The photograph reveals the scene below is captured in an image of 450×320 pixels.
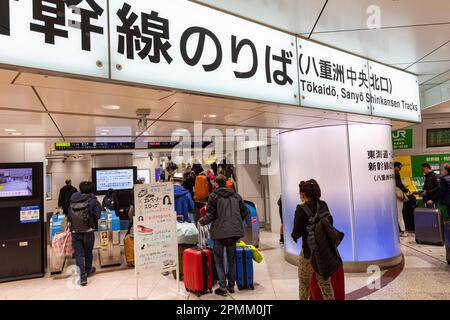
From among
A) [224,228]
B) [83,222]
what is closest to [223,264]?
[224,228]

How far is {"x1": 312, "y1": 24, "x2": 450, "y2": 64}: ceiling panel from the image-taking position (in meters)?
3.03

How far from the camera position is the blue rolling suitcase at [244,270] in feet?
14.6

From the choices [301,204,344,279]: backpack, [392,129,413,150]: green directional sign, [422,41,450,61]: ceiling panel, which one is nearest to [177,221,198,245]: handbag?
[301,204,344,279]: backpack

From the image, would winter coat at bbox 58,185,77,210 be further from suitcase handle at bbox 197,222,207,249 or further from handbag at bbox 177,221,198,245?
suitcase handle at bbox 197,222,207,249

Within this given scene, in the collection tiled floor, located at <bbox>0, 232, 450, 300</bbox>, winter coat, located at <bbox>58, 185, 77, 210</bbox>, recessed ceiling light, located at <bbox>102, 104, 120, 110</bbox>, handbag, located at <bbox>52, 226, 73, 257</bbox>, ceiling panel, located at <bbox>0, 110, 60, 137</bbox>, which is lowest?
tiled floor, located at <bbox>0, 232, 450, 300</bbox>

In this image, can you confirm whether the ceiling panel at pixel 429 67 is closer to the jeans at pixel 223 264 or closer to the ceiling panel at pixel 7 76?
the jeans at pixel 223 264

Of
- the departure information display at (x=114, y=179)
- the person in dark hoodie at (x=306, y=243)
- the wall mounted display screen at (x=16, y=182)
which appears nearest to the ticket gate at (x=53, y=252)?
the wall mounted display screen at (x=16, y=182)

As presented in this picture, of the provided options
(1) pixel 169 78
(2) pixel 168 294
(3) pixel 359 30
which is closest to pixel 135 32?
(1) pixel 169 78

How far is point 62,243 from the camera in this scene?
5.42 meters

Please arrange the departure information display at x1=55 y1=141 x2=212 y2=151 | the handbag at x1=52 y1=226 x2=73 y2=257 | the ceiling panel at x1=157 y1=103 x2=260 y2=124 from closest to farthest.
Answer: the ceiling panel at x1=157 y1=103 x2=260 y2=124 → the handbag at x1=52 y1=226 x2=73 y2=257 → the departure information display at x1=55 y1=141 x2=212 y2=151

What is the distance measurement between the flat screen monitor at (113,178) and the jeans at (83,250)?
557cm

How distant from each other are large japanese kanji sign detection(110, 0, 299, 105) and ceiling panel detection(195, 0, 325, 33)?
7cm

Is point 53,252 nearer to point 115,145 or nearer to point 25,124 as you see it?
point 25,124

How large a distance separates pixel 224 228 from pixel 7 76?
3068 millimetres
